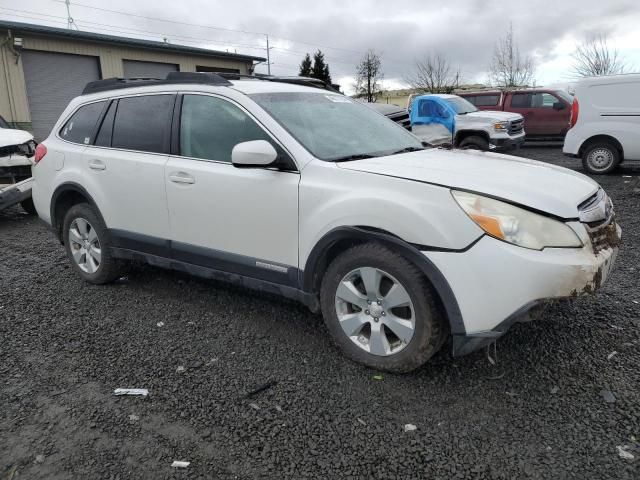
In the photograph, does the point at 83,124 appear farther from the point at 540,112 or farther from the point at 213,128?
the point at 540,112

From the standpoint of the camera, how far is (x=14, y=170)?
756cm

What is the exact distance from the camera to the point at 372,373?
303 centimetres

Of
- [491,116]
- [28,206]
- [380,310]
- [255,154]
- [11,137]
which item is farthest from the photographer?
Result: [491,116]

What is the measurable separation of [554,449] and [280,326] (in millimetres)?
1965

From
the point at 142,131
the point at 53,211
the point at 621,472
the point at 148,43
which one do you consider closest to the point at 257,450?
the point at 621,472

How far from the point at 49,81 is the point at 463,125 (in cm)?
1368

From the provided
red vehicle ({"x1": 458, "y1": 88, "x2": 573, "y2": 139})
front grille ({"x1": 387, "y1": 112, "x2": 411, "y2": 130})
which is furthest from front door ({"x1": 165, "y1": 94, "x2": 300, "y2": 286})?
red vehicle ({"x1": 458, "y1": 88, "x2": 573, "y2": 139})

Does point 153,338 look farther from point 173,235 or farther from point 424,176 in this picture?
point 424,176

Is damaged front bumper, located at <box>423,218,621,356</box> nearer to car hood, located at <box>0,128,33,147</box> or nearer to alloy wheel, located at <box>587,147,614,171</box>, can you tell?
car hood, located at <box>0,128,33,147</box>

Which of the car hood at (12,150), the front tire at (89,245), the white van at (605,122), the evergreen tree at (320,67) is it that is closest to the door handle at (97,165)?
the front tire at (89,245)

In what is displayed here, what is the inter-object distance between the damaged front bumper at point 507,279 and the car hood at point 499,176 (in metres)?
0.21

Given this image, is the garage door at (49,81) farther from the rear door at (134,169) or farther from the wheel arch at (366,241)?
the wheel arch at (366,241)

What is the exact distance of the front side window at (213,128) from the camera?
11.4 ft

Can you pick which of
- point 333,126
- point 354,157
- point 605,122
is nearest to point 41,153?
point 333,126
